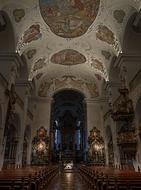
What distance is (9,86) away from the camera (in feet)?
36.7

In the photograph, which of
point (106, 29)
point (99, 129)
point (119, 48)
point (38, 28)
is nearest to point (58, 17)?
point (38, 28)

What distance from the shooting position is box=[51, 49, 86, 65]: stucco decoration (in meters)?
16.1

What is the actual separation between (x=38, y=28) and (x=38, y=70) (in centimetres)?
555

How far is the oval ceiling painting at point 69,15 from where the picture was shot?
11070 millimetres

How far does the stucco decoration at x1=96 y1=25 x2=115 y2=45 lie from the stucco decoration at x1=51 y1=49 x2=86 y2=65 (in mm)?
3163

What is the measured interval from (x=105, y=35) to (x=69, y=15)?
267 centimetres

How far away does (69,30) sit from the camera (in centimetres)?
1321

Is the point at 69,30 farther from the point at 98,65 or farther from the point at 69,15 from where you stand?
the point at 98,65

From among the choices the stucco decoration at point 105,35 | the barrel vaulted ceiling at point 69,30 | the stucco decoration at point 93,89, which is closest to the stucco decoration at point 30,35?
Result: the barrel vaulted ceiling at point 69,30

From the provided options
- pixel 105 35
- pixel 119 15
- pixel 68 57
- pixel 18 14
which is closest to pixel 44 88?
pixel 68 57

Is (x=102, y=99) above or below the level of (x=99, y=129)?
above

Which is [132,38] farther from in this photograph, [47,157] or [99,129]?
[47,157]

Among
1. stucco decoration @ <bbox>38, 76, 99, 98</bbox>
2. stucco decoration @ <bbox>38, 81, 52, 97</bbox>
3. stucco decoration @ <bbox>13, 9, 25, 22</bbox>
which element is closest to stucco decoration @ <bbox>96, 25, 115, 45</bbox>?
stucco decoration @ <bbox>13, 9, 25, 22</bbox>

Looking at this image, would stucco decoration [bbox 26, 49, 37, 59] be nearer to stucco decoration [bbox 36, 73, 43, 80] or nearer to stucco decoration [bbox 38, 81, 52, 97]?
stucco decoration [bbox 36, 73, 43, 80]
